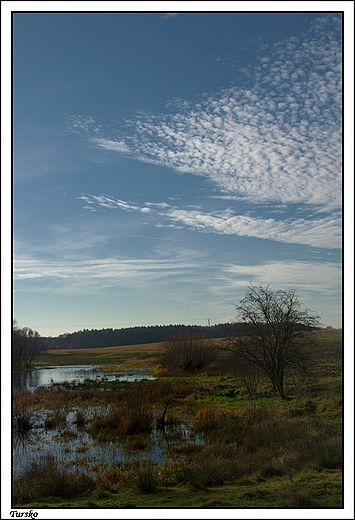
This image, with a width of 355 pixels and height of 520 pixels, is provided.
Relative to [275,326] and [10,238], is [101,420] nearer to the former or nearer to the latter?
[275,326]

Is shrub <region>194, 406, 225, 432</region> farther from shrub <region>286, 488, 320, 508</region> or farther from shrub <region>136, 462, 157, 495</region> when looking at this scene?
shrub <region>286, 488, 320, 508</region>

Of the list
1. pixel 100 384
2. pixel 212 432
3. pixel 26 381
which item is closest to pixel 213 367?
pixel 100 384

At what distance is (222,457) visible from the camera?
13594 mm

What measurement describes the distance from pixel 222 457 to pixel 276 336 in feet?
36.6

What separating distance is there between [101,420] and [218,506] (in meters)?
12.4

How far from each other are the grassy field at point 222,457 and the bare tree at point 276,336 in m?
1.06

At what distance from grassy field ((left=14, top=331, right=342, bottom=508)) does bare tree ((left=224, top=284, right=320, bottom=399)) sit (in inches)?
41.6

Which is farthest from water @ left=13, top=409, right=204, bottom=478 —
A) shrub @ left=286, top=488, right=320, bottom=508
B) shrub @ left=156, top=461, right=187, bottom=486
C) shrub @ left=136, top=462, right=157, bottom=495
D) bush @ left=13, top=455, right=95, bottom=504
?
shrub @ left=286, top=488, right=320, bottom=508

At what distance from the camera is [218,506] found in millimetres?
9234

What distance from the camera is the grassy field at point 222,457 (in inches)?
397

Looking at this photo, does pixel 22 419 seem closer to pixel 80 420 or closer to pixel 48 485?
pixel 80 420

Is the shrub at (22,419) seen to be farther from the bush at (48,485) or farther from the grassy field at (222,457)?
the bush at (48,485)

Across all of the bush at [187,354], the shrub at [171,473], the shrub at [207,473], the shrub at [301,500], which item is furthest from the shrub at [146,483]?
the bush at [187,354]

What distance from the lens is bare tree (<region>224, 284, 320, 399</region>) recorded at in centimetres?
2344
